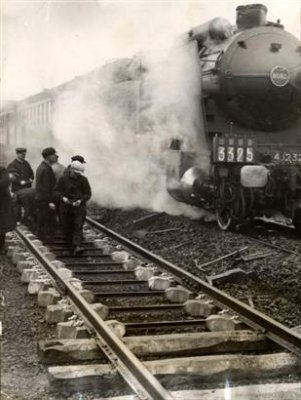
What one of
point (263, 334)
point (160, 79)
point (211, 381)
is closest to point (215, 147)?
point (160, 79)

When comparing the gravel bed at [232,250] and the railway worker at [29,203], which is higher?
the railway worker at [29,203]

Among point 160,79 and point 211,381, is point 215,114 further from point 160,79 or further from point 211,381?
point 211,381

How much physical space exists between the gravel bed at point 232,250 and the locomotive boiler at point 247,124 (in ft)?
1.35

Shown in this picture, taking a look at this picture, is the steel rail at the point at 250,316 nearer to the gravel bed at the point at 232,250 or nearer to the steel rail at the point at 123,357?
the gravel bed at the point at 232,250

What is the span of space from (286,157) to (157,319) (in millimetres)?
4827

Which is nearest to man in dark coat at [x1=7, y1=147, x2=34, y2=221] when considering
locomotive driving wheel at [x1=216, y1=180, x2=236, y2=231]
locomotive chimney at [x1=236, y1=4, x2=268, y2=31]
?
locomotive driving wheel at [x1=216, y1=180, x2=236, y2=231]

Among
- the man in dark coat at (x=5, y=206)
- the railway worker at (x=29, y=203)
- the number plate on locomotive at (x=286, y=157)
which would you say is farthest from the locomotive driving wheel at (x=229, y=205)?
the man in dark coat at (x=5, y=206)

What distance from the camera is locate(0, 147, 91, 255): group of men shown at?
764 centimetres

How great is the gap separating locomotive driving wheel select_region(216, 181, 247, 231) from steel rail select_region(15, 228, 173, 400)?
380cm

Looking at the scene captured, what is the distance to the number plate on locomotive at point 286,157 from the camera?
8959 millimetres

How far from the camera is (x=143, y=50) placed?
10.3 m

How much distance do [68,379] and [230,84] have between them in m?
6.30

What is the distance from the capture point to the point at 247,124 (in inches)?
370

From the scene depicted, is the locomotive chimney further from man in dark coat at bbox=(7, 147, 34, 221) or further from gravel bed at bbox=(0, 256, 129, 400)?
gravel bed at bbox=(0, 256, 129, 400)
